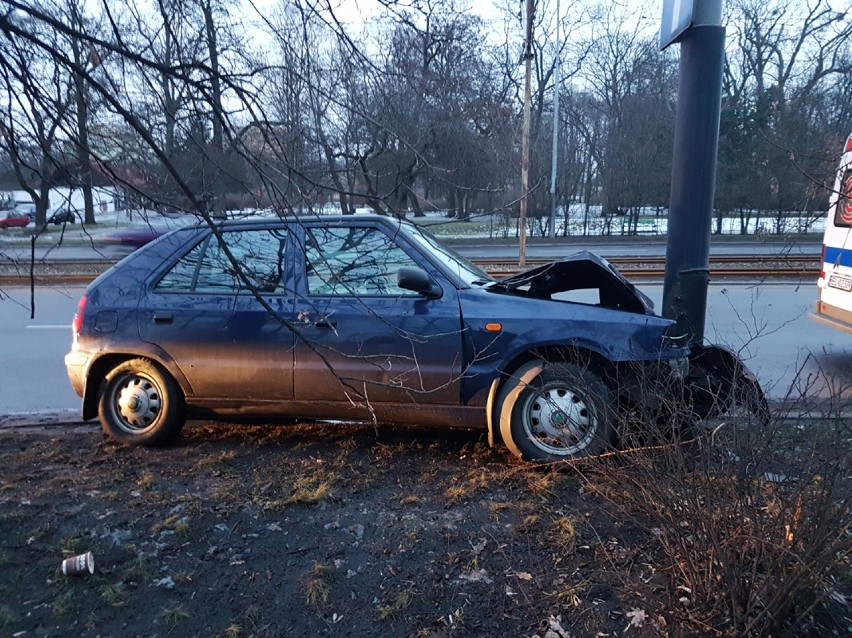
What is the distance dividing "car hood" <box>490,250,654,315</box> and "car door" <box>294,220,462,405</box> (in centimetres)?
54

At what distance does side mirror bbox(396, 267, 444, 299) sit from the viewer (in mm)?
4016

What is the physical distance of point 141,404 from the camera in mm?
4645

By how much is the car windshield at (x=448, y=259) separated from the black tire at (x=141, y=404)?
2.07m

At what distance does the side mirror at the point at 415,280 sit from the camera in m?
4.02

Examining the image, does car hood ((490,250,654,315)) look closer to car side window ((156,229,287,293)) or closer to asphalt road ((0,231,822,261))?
car side window ((156,229,287,293))

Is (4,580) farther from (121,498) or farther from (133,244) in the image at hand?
(133,244)

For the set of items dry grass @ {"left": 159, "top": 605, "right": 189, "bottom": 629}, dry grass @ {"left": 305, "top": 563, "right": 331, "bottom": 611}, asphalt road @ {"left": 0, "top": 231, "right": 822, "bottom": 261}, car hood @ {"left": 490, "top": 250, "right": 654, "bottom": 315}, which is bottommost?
dry grass @ {"left": 159, "top": 605, "right": 189, "bottom": 629}

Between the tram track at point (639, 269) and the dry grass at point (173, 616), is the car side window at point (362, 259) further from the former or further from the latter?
the tram track at point (639, 269)

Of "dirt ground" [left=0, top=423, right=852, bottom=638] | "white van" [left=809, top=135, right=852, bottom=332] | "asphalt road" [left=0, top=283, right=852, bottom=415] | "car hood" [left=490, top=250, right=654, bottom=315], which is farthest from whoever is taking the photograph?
"white van" [left=809, top=135, right=852, bottom=332]

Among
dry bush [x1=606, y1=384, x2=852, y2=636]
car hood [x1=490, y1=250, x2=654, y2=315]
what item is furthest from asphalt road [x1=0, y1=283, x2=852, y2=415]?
dry bush [x1=606, y1=384, x2=852, y2=636]

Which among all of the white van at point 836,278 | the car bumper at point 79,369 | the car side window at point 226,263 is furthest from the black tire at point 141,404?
the white van at point 836,278

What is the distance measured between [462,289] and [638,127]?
29911 millimetres

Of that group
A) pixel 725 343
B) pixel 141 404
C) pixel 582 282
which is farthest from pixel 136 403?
pixel 725 343

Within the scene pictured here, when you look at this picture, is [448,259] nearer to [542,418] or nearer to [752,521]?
[542,418]
